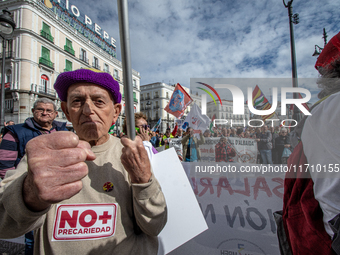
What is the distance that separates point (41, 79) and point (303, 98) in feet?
80.1

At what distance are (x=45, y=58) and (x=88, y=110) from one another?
24.4m

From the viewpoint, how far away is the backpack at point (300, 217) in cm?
96

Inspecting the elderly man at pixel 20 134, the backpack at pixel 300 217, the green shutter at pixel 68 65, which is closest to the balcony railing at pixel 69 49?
the green shutter at pixel 68 65

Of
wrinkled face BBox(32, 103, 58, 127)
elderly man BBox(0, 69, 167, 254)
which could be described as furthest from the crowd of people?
wrinkled face BBox(32, 103, 58, 127)

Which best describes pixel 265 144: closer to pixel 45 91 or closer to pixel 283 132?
pixel 283 132

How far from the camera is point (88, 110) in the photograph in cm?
102

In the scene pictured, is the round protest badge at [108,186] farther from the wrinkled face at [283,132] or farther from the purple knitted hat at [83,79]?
the wrinkled face at [283,132]

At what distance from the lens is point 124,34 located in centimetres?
55

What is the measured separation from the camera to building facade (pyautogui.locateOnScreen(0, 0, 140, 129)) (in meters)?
18.1

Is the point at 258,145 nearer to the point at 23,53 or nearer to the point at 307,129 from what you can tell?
the point at 307,129

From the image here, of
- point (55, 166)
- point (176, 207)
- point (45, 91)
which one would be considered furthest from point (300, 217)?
point (45, 91)

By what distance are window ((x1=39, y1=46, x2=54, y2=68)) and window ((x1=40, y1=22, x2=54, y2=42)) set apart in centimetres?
122

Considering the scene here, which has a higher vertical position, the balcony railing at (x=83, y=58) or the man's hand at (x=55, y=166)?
the balcony railing at (x=83, y=58)

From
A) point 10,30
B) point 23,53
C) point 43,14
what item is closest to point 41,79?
point 23,53
